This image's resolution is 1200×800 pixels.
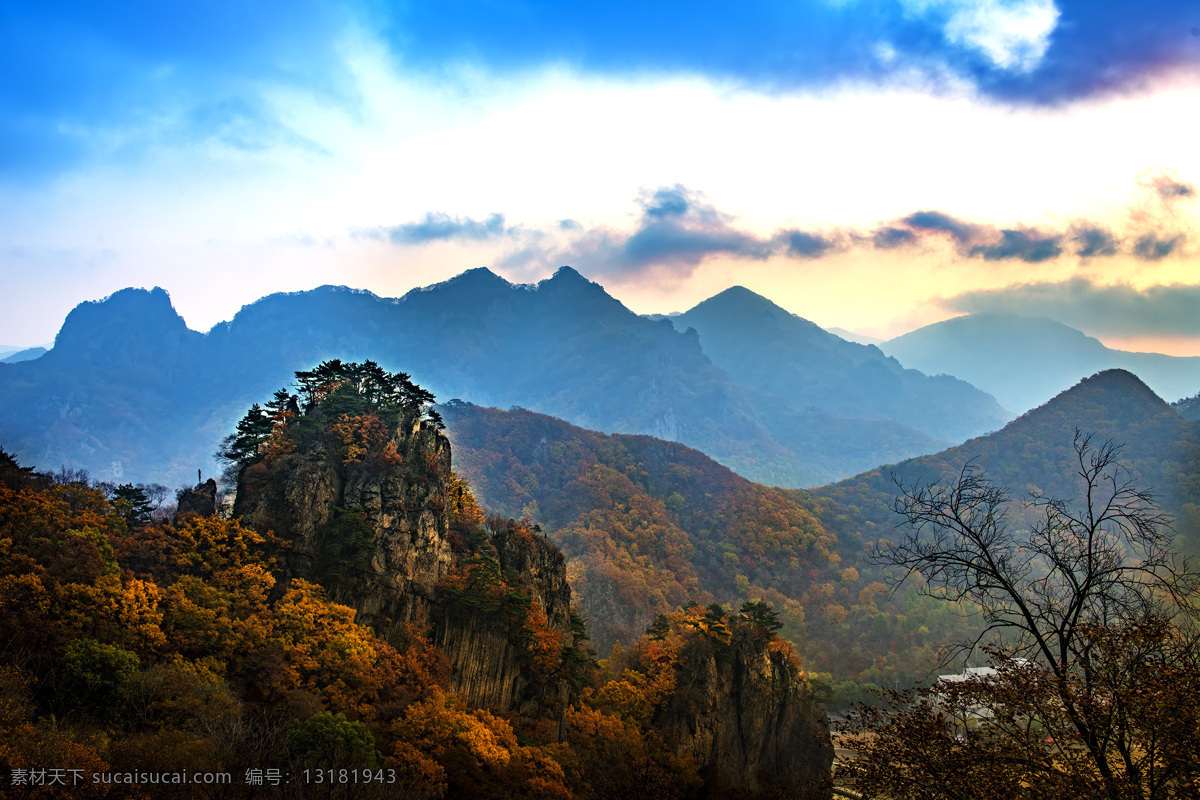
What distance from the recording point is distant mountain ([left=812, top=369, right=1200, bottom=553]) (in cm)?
10988

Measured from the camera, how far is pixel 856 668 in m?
85.2

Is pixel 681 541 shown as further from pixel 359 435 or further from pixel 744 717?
pixel 359 435

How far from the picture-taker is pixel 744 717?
46719 millimetres

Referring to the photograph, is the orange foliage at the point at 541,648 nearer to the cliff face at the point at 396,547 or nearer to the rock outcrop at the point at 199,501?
the cliff face at the point at 396,547

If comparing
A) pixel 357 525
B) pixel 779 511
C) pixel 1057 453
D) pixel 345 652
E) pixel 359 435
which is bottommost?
pixel 345 652

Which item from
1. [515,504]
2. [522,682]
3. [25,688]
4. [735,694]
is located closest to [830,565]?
[515,504]

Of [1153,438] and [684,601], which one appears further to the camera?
[1153,438]

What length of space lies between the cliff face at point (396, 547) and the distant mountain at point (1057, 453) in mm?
90285

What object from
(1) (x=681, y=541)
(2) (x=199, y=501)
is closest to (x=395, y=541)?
(2) (x=199, y=501)

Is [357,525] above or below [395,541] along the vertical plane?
above

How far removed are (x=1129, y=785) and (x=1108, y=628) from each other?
236 cm

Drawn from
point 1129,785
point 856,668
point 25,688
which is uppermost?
point 1129,785

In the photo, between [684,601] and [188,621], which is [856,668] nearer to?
[684,601]

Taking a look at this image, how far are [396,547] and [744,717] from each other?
27.6 m
